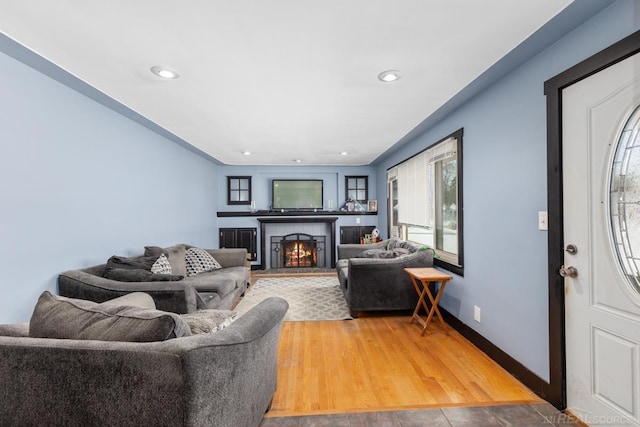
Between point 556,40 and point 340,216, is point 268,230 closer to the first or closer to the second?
point 340,216

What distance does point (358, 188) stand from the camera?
21.7 ft

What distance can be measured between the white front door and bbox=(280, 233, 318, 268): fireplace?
5034 millimetres

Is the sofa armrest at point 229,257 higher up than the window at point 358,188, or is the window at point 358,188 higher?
the window at point 358,188

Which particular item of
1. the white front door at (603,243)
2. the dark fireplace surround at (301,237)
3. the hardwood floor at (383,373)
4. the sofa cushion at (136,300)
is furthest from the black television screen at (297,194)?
the white front door at (603,243)

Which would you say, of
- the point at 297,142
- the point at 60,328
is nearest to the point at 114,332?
the point at 60,328

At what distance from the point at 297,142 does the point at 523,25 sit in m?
3.10

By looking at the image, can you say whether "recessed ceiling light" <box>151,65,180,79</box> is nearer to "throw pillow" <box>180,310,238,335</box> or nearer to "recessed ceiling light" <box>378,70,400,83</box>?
"recessed ceiling light" <box>378,70,400,83</box>

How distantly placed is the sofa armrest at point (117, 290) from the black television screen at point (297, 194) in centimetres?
407

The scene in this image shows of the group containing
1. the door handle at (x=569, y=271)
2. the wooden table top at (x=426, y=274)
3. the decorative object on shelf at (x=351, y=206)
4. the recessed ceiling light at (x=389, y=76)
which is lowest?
the wooden table top at (x=426, y=274)

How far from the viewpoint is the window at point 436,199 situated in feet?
10.0

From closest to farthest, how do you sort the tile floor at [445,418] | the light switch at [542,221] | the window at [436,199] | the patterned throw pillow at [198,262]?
the tile floor at [445,418] → the light switch at [542,221] → the window at [436,199] → the patterned throw pillow at [198,262]

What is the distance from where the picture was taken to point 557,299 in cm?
179

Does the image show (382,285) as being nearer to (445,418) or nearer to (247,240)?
(445,418)

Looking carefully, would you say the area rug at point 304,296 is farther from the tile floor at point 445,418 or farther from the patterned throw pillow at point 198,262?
the tile floor at point 445,418
